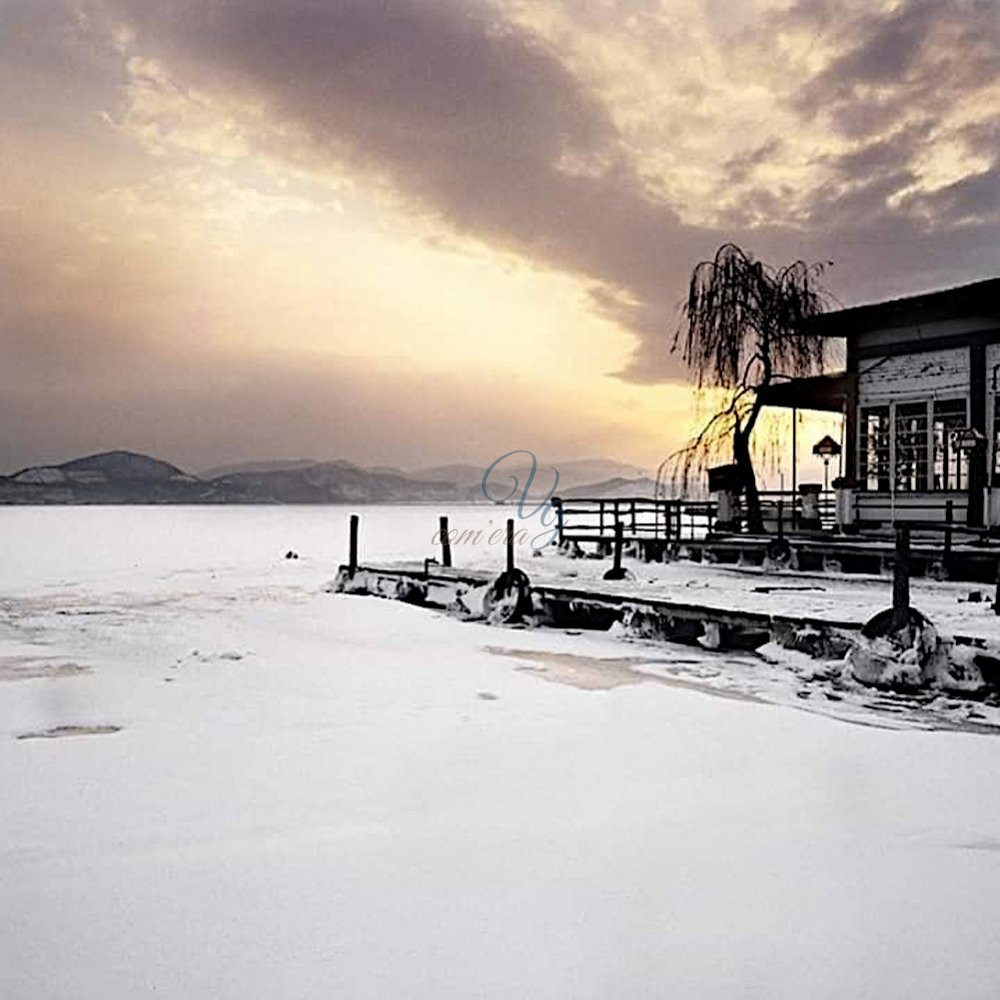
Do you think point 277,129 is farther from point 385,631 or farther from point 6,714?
point 6,714

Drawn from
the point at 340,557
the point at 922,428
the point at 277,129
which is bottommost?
the point at 340,557

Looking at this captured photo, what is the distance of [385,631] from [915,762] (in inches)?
270

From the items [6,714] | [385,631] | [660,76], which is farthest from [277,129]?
[6,714]

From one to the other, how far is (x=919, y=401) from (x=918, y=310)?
5.59 ft

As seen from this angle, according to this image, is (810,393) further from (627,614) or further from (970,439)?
(627,614)

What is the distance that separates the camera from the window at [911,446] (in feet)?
59.2

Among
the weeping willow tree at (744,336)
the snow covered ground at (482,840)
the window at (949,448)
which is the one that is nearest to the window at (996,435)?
the window at (949,448)

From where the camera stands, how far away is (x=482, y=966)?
3055 mm

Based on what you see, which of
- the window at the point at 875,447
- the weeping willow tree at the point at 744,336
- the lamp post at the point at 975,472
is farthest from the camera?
the weeping willow tree at the point at 744,336

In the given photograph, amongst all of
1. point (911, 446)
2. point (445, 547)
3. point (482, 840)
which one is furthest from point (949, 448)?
point (482, 840)

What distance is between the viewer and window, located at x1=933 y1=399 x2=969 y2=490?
17.3 m

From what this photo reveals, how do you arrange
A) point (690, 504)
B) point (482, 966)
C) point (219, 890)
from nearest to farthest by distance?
1. point (482, 966)
2. point (219, 890)
3. point (690, 504)

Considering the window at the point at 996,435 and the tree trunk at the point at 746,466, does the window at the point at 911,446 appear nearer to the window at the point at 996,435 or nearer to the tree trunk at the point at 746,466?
the window at the point at 996,435

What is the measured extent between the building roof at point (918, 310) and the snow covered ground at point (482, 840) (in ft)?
37.0
